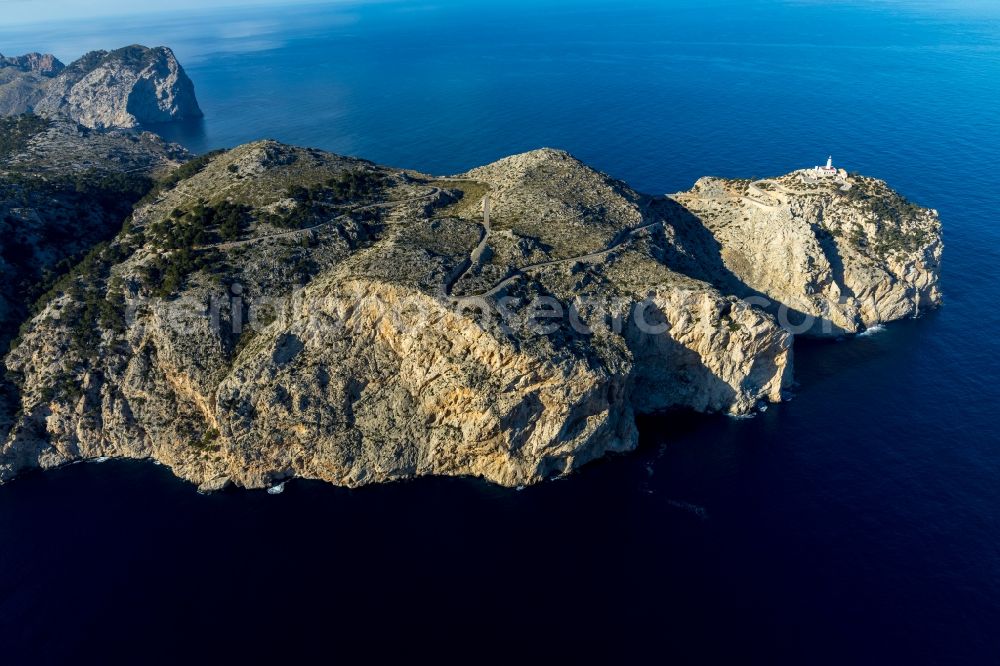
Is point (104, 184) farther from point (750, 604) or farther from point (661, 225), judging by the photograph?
point (750, 604)

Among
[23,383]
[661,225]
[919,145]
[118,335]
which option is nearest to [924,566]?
[661,225]

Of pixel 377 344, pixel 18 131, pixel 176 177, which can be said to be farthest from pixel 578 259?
pixel 18 131

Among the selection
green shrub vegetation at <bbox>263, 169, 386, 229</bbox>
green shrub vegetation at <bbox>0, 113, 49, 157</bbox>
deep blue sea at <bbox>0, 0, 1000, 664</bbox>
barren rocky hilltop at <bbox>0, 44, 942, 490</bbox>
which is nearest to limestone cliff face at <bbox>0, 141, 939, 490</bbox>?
barren rocky hilltop at <bbox>0, 44, 942, 490</bbox>

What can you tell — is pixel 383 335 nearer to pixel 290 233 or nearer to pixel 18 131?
pixel 290 233

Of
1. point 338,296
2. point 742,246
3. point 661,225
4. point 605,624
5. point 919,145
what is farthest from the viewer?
point 919,145

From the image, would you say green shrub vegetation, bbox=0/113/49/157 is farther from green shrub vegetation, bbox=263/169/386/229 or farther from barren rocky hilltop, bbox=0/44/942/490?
green shrub vegetation, bbox=263/169/386/229

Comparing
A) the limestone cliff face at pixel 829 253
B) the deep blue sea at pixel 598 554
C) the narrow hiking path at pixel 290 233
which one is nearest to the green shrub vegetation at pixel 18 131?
the narrow hiking path at pixel 290 233

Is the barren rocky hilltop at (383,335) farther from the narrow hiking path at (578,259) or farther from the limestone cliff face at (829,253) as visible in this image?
the limestone cliff face at (829,253)
